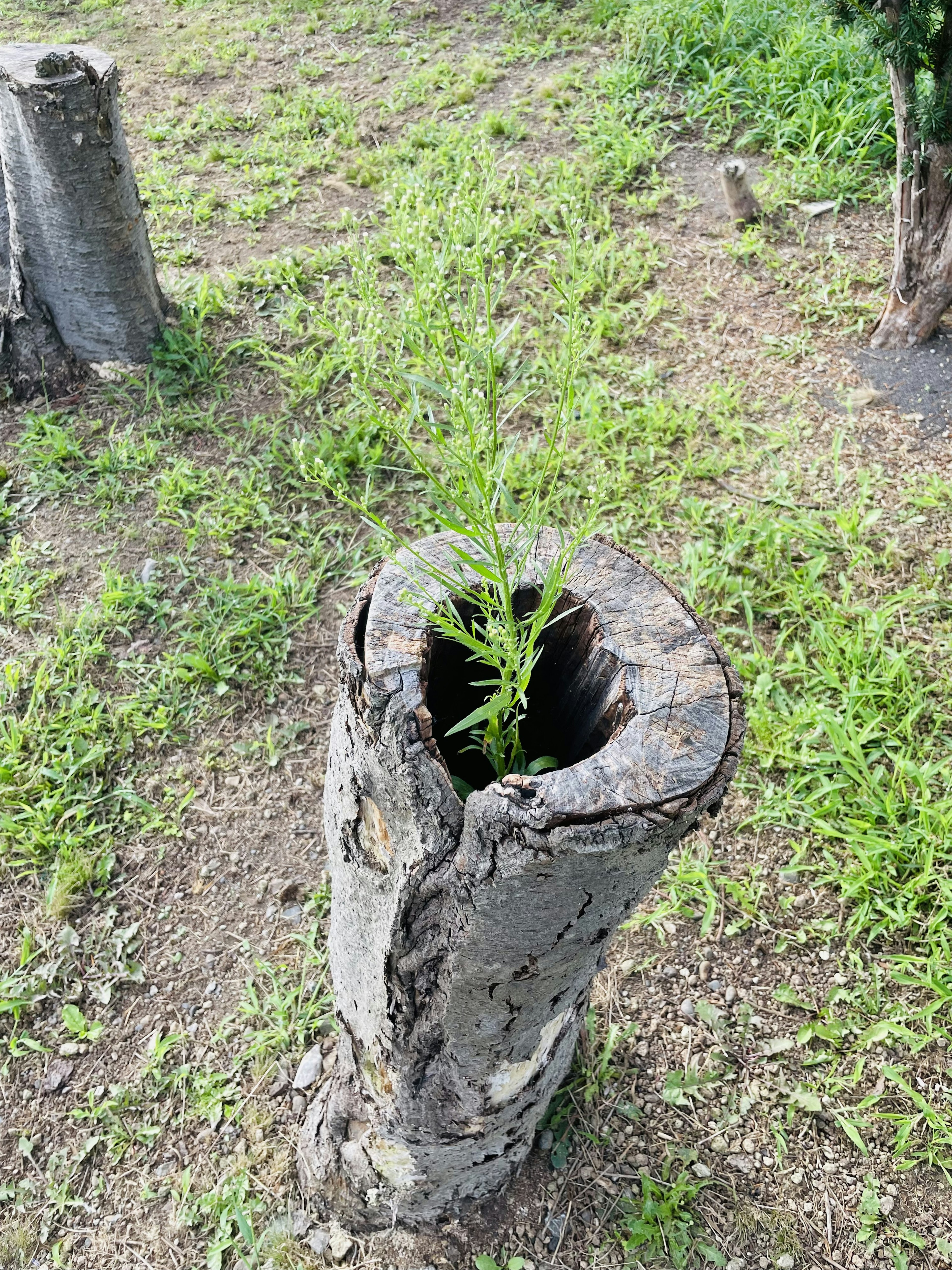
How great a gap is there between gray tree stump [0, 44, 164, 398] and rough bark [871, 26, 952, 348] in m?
3.15

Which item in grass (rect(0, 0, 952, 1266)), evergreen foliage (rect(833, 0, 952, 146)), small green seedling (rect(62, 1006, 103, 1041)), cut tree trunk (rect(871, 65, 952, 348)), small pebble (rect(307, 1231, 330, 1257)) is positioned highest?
evergreen foliage (rect(833, 0, 952, 146))

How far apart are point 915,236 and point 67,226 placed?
11.7ft

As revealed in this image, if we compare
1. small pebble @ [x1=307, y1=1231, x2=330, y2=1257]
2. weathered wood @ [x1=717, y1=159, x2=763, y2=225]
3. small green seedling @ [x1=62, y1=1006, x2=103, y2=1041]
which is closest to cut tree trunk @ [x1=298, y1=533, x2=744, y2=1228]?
small pebble @ [x1=307, y1=1231, x2=330, y2=1257]

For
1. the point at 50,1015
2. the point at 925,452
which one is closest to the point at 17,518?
the point at 50,1015

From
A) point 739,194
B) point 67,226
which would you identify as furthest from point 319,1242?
point 739,194

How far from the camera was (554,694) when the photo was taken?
166cm

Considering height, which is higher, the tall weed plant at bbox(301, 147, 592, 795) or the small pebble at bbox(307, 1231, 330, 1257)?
the tall weed plant at bbox(301, 147, 592, 795)

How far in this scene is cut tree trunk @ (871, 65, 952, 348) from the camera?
11.6 feet

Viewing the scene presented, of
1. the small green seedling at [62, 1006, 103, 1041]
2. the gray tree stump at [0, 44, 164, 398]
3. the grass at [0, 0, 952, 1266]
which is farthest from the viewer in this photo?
the gray tree stump at [0, 44, 164, 398]

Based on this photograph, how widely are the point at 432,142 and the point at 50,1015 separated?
4.90 m

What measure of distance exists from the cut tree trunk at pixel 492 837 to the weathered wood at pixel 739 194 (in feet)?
11.8

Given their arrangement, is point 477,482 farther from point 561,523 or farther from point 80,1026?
point 561,523

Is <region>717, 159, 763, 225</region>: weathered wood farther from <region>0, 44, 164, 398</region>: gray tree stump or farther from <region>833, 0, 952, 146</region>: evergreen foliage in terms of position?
<region>0, 44, 164, 398</region>: gray tree stump

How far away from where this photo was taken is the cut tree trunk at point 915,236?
3.54 meters
